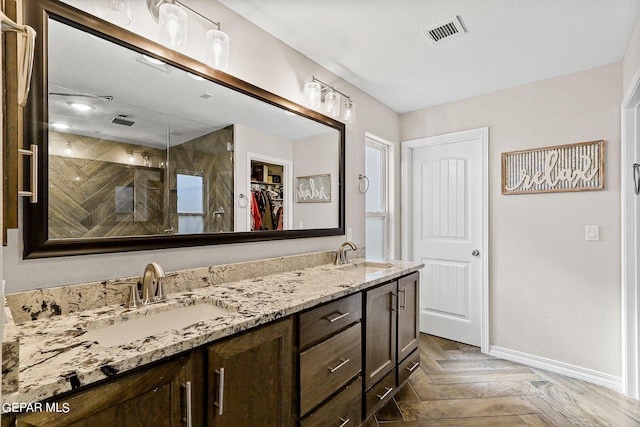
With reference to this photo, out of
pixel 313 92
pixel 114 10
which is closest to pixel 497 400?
pixel 313 92

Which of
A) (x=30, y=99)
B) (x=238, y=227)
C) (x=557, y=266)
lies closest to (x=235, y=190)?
(x=238, y=227)

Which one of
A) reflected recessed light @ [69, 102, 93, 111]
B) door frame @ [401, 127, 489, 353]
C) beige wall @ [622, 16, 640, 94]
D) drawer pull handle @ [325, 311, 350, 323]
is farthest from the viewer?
door frame @ [401, 127, 489, 353]

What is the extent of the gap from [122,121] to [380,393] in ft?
6.48

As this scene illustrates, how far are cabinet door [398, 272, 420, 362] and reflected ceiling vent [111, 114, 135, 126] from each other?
1733mm

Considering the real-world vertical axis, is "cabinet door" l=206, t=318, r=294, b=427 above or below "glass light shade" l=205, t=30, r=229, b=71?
below

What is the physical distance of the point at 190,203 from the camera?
1.58 meters

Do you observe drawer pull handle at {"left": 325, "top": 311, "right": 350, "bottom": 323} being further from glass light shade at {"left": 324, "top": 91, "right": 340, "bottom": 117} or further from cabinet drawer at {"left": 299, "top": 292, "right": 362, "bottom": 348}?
glass light shade at {"left": 324, "top": 91, "right": 340, "bottom": 117}

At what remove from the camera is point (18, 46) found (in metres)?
0.65

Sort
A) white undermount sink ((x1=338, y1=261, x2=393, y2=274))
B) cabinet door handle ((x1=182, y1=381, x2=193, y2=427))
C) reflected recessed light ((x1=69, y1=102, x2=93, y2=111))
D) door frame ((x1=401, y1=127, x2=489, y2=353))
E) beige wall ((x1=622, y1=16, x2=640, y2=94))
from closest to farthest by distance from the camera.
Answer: cabinet door handle ((x1=182, y1=381, x2=193, y2=427))
reflected recessed light ((x1=69, y1=102, x2=93, y2=111))
beige wall ((x1=622, y1=16, x2=640, y2=94))
white undermount sink ((x1=338, y1=261, x2=393, y2=274))
door frame ((x1=401, y1=127, x2=489, y2=353))

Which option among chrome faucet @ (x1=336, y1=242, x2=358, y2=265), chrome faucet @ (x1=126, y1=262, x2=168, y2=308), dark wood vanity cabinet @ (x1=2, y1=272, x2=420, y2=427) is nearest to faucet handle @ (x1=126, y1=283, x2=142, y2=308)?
chrome faucet @ (x1=126, y1=262, x2=168, y2=308)

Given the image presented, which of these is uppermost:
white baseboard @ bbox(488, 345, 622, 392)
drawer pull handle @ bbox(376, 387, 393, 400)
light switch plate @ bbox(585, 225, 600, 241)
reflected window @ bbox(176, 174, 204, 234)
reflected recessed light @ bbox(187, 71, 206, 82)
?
reflected recessed light @ bbox(187, 71, 206, 82)

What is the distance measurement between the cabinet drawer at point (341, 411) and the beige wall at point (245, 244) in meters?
0.86

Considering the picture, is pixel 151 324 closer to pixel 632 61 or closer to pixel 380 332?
pixel 380 332

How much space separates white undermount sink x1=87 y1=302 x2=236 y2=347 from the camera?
1101mm
